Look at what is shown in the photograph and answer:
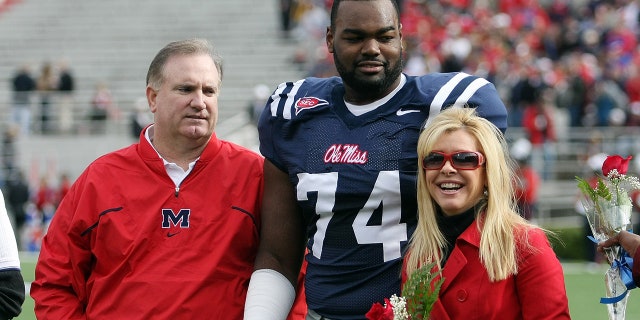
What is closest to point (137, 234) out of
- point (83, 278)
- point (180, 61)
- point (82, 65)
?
point (83, 278)

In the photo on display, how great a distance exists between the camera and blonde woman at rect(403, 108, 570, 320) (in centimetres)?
357

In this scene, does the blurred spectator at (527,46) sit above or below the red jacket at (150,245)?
below

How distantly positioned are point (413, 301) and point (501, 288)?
0.35 meters

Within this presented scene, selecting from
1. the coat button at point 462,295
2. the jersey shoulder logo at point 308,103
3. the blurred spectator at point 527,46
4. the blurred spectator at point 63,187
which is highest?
the jersey shoulder logo at point 308,103

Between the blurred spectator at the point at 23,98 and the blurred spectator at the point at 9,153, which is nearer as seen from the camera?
the blurred spectator at the point at 9,153

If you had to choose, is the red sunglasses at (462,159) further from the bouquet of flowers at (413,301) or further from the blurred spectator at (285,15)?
the blurred spectator at (285,15)

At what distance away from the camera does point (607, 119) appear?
1658 cm

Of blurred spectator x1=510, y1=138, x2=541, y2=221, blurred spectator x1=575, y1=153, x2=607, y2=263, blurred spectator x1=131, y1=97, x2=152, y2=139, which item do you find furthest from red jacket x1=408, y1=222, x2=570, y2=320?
blurred spectator x1=131, y1=97, x2=152, y2=139

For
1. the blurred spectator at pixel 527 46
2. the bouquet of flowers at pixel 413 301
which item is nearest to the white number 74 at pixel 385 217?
the bouquet of flowers at pixel 413 301

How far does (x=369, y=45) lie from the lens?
3.96 m

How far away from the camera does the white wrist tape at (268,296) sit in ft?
13.2

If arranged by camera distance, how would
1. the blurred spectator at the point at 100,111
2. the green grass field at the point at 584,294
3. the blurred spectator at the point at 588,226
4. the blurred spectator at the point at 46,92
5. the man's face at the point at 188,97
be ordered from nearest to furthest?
1. the man's face at the point at 188,97
2. the green grass field at the point at 584,294
3. the blurred spectator at the point at 588,226
4. the blurred spectator at the point at 100,111
5. the blurred spectator at the point at 46,92

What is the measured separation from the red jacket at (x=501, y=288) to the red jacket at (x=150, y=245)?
890 mm

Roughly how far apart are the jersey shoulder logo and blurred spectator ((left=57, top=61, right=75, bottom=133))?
1566 cm
